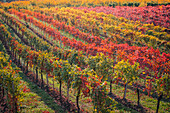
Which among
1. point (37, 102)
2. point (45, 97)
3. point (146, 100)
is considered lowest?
point (146, 100)

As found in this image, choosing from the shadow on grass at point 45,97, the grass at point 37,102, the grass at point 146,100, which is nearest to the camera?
the grass at point 37,102

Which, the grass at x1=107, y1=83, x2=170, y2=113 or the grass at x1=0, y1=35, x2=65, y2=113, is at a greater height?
the grass at x1=0, y1=35, x2=65, y2=113

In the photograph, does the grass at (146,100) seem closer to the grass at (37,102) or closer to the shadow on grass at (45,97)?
the shadow on grass at (45,97)

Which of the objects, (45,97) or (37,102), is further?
(45,97)

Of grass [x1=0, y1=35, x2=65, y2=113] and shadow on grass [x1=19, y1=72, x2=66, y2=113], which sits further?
shadow on grass [x1=19, y1=72, x2=66, y2=113]

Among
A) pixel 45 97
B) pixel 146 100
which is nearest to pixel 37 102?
pixel 45 97

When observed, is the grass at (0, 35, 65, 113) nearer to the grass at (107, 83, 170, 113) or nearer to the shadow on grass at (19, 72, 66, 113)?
the shadow on grass at (19, 72, 66, 113)

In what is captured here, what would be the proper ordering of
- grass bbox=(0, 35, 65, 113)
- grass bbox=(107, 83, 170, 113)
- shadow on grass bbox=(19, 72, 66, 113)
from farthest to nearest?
grass bbox=(107, 83, 170, 113) → shadow on grass bbox=(19, 72, 66, 113) → grass bbox=(0, 35, 65, 113)

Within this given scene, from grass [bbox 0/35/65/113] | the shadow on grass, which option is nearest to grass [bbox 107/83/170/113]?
the shadow on grass

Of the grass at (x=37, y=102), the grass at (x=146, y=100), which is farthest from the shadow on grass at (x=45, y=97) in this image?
the grass at (x=146, y=100)

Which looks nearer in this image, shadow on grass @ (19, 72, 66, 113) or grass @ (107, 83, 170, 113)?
shadow on grass @ (19, 72, 66, 113)

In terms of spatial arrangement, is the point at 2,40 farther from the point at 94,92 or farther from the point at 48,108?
the point at 94,92

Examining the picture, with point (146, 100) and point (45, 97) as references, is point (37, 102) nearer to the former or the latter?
point (45, 97)

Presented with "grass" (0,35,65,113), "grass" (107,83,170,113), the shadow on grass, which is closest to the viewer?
"grass" (0,35,65,113)
